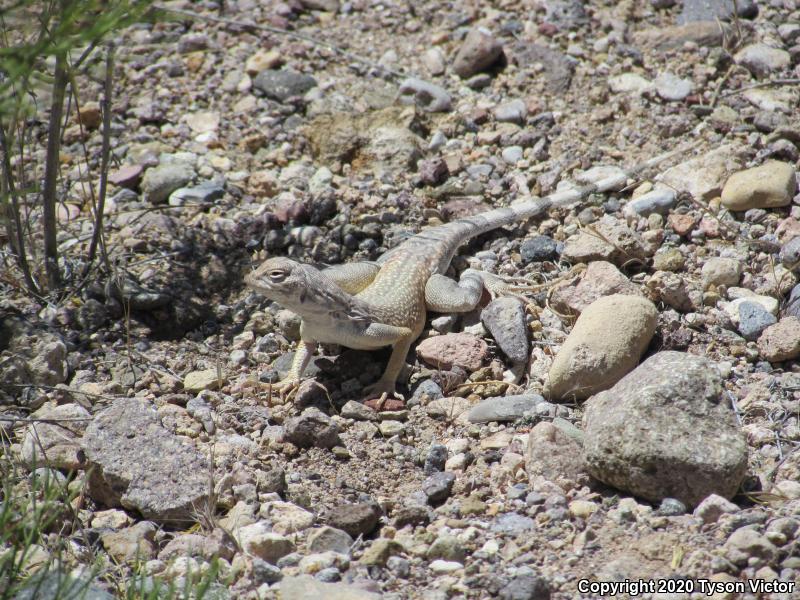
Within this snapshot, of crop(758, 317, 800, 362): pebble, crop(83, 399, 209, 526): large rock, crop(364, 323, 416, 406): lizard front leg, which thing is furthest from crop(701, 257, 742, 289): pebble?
crop(83, 399, 209, 526): large rock

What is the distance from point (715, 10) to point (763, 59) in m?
0.91

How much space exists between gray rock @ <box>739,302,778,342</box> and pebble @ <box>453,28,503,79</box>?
3713 mm

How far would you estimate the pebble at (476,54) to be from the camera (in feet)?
26.3

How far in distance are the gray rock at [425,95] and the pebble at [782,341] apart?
147 inches

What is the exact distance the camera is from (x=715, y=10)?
7996 millimetres

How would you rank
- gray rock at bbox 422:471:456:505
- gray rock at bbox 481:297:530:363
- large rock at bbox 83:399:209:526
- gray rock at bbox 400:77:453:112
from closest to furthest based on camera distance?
large rock at bbox 83:399:209:526
gray rock at bbox 422:471:456:505
gray rock at bbox 481:297:530:363
gray rock at bbox 400:77:453:112

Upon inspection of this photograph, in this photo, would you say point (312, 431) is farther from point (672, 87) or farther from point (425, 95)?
point (672, 87)

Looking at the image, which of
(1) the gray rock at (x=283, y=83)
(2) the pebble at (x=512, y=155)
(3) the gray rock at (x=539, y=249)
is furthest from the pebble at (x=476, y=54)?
(3) the gray rock at (x=539, y=249)

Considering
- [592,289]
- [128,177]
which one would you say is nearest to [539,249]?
[592,289]

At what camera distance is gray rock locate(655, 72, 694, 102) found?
7.30 meters

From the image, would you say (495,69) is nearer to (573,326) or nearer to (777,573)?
(573,326)

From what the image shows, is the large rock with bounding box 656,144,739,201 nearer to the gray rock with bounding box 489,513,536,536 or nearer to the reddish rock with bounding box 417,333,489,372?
the reddish rock with bounding box 417,333,489,372

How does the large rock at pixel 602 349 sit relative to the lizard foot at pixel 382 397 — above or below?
above

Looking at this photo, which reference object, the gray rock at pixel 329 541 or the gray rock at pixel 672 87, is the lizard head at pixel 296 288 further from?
the gray rock at pixel 672 87
